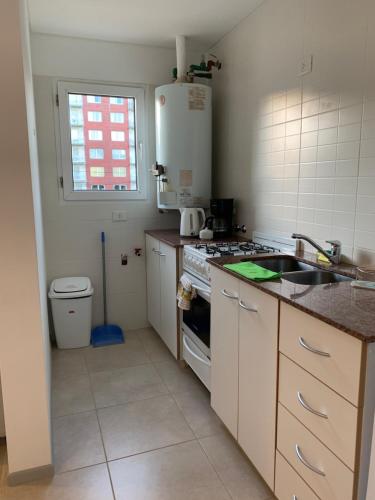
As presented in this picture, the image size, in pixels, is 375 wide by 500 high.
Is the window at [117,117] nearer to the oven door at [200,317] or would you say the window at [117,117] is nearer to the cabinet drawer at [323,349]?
the oven door at [200,317]

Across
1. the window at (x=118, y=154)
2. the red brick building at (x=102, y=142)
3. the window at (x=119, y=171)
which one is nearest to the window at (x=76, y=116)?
the red brick building at (x=102, y=142)

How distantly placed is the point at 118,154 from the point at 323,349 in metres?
2.50

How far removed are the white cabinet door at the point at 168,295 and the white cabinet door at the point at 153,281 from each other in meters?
0.11

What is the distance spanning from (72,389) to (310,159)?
2024 millimetres

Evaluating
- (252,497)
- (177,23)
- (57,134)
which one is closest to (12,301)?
(252,497)

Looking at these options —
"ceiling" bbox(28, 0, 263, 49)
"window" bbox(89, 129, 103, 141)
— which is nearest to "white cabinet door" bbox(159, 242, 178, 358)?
"window" bbox(89, 129, 103, 141)

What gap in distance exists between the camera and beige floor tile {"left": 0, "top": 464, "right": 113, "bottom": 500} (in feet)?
5.02

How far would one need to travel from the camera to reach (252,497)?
5.02 ft

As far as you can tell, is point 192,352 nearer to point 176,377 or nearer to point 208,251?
point 176,377

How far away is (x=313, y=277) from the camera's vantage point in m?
1.75

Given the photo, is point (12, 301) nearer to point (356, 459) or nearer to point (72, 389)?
point (72, 389)

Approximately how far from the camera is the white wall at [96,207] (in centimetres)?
282

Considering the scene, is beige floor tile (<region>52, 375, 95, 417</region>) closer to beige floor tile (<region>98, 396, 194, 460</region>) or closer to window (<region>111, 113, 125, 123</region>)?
beige floor tile (<region>98, 396, 194, 460</region>)

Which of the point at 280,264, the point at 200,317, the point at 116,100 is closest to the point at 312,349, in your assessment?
the point at 280,264
